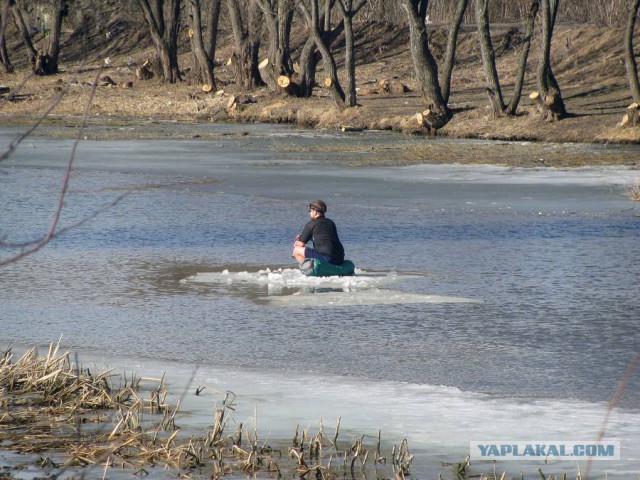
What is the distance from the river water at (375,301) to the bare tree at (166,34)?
102 feet

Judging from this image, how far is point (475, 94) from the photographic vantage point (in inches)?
1720

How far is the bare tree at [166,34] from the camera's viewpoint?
52969mm

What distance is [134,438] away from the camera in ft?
21.6

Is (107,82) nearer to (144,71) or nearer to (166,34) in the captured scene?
(144,71)

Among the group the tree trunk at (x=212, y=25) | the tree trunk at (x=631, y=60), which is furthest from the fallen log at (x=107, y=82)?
the tree trunk at (x=631, y=60)

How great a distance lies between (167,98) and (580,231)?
112ft

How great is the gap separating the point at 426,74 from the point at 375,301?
984 inches

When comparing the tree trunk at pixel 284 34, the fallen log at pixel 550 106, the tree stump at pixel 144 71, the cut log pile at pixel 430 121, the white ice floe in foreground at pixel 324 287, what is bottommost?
the white ice floe in foreground at pixel 324 287

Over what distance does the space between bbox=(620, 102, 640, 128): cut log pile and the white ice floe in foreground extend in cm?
1917

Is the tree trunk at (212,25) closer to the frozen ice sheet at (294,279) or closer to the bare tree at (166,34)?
the bare tree at (166,34)

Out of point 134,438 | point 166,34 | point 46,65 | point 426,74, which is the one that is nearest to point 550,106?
point 426,74

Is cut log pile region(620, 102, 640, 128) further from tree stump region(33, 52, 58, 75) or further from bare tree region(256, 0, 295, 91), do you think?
tree stump region(33, 52, 58, 75)

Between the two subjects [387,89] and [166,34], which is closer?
[387,89]

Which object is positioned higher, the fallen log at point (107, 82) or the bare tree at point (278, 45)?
the bare tree at point (278, 45)
